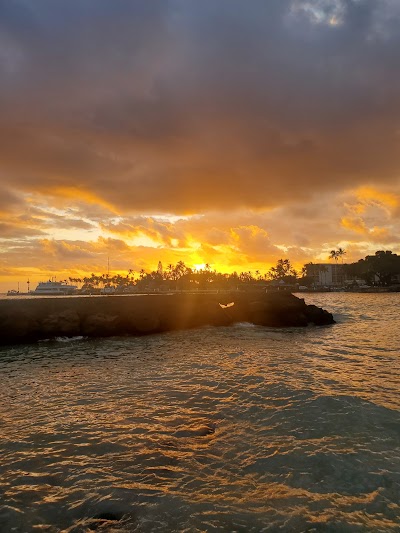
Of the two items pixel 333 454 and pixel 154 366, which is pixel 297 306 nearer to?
pixel 154 366

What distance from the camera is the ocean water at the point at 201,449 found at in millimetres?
5457

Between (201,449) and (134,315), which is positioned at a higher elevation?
(134,315)

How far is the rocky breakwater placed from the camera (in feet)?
92.8

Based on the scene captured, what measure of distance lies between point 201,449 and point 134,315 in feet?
84.7

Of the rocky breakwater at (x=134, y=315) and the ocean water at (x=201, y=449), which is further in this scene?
the rocky breakwater at (x=134, y=315)

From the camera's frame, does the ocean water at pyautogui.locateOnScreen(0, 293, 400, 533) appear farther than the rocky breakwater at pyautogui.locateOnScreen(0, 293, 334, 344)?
No

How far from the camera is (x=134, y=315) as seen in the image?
32812mm

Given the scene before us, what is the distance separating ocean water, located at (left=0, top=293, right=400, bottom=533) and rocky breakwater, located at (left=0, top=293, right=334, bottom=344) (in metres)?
13.1

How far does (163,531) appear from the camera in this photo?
16.6 feet

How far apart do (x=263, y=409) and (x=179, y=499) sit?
4972 millimetres

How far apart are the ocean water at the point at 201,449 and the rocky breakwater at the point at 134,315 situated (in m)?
13.1

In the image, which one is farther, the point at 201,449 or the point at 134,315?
the point at 134,315

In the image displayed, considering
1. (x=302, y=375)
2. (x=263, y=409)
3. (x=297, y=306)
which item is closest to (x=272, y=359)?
(x=302, y=375)

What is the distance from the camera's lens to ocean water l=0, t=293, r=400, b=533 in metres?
5.46
